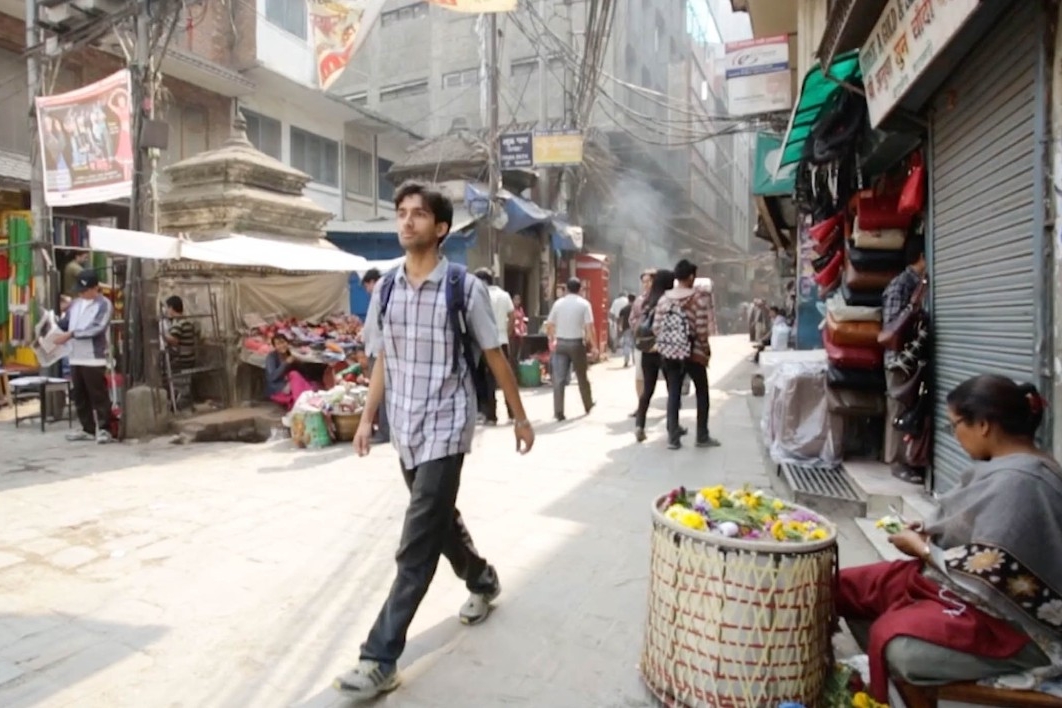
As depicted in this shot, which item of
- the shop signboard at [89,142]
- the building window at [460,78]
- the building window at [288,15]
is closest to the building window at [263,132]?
the building window at [288,15]

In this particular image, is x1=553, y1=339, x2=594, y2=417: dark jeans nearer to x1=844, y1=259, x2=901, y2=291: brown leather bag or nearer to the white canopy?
the white canopy

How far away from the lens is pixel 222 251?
8328mm

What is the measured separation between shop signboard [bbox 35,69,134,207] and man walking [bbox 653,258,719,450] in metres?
6.24

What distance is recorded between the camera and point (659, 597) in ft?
8.20

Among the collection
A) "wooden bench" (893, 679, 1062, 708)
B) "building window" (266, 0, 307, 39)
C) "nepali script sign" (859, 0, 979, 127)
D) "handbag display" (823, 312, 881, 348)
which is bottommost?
"wooden bench" (893, 679, 1062, 708)

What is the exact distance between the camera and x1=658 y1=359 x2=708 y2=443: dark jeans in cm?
705

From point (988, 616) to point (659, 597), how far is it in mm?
1011

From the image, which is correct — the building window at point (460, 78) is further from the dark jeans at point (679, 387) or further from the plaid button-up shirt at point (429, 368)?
the plaid button-up shirt at point (429, 368)

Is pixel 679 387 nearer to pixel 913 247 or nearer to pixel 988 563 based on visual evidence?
pixel 913 247

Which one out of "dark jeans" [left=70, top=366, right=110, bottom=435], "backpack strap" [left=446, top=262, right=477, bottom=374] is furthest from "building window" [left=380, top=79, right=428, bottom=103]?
"backpack strap" [left=446, top=262, right=477, bottom=374]

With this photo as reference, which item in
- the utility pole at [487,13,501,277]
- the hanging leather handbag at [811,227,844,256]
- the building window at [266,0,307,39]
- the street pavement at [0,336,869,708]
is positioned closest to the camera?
the street pavement at [0,336,869,708]

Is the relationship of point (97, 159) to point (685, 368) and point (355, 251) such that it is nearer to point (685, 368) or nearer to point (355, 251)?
point (685, 368)

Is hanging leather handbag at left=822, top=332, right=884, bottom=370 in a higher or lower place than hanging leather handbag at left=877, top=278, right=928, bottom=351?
lower

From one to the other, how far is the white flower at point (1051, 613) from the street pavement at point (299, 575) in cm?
136
